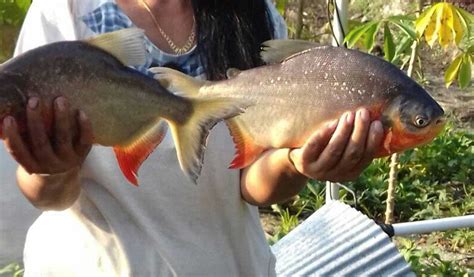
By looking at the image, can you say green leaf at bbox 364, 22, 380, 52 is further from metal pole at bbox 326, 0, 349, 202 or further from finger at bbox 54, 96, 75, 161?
finger at bbox 54, 96, 75, 161

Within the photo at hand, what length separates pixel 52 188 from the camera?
1.76 meters

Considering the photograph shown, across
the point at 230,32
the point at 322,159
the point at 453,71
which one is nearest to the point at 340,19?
the point at 453,71

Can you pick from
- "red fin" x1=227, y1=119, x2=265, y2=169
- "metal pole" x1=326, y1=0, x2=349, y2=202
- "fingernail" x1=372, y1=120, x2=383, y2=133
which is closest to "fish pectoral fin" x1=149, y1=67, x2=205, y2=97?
"red fin" x1=227, y1=119, x2=265, y2=169

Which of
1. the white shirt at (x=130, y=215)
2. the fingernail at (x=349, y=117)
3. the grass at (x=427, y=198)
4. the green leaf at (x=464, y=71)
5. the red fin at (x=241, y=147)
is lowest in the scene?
the grass at (x=427, y=198)

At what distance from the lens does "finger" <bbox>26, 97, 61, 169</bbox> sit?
1535 mm

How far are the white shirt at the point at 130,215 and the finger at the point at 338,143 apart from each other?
0.22 m

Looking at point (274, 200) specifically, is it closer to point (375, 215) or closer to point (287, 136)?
point (287, 136)

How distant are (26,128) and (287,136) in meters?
0.48

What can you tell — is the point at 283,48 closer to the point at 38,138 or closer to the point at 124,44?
the point at 124,44

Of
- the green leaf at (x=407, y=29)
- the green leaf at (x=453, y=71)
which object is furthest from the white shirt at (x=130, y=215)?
the green leaf at (x=453, y=71)

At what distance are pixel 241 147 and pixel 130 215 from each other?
247 mm

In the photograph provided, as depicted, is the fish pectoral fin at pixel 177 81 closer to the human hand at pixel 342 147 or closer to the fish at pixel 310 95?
the fish at pixel 310 95

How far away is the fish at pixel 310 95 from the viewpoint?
1715 millimetres

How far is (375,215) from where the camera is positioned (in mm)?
4855
